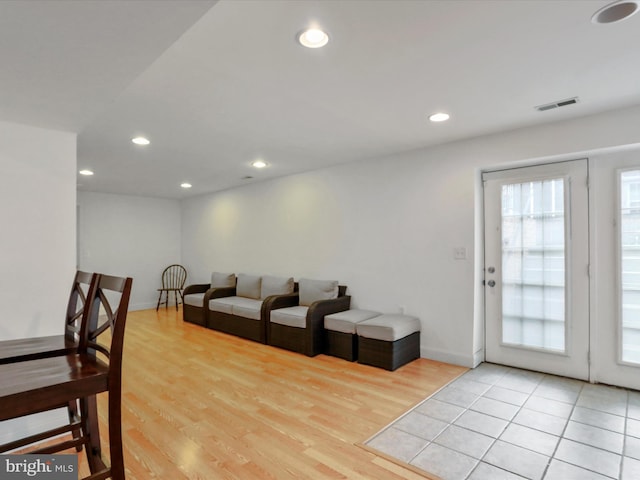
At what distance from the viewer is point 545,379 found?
10.7 ft

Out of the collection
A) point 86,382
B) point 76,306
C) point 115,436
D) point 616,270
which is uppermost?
point 616,270

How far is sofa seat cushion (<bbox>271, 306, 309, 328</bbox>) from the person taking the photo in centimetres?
413

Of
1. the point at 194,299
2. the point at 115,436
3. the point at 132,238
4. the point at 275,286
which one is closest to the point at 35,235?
the point at 115,436

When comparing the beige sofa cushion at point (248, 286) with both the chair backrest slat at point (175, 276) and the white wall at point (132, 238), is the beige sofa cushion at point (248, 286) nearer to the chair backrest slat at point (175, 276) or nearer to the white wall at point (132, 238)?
the chair backrest slat at point (175, 276)

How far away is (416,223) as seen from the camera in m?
4.02

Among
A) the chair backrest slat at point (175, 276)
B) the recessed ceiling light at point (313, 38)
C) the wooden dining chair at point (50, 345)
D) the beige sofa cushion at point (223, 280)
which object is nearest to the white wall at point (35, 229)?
the wooden dining chair at point (50, 345)

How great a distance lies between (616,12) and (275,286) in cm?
453

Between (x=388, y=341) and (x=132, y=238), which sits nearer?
(x=388, y=341)

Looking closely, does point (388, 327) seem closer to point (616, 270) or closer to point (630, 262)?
point (616, 270)

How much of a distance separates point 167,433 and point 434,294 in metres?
2.90

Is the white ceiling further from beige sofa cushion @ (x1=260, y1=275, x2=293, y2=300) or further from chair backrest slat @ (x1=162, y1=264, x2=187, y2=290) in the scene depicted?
chair backrest slat @ (x1=162, y1=264, x2=187, y2=290)

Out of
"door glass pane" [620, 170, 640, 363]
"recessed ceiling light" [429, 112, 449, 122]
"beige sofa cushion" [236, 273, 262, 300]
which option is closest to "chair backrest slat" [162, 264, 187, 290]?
"beige sofa cushion" [236, 273, 262, 300]

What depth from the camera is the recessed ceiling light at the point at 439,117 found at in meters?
2.92

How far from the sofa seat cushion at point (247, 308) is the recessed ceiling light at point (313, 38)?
356 centimetres
